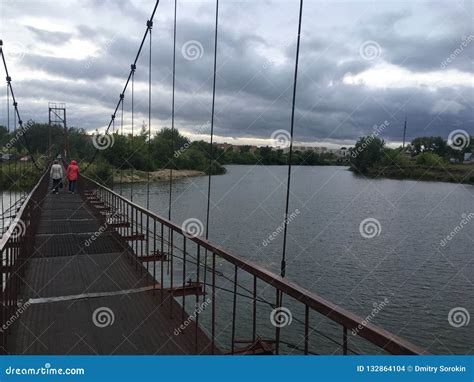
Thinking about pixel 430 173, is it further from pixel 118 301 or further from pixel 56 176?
pixel 118 301

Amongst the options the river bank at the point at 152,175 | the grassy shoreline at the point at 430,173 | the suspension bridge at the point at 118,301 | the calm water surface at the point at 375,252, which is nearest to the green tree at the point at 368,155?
the grassy shoreline at the point at 430,173

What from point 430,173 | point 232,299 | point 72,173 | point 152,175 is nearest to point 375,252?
point 232,299

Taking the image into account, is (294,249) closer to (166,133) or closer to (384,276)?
(384,276)

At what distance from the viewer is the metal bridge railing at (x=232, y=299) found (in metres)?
1.70

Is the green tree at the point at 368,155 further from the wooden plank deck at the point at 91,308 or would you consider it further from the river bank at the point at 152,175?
the wooden plank deck at the point at 91,308

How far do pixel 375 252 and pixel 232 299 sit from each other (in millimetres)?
7410

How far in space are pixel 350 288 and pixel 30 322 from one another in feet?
32.5

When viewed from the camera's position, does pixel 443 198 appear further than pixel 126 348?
Yes

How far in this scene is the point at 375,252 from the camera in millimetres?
→ 15781

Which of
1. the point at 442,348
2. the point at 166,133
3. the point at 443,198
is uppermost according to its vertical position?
the point at 166,133

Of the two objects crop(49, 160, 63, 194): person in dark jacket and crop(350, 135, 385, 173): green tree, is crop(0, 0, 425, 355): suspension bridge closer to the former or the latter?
crop(49, 160, 63, 194): person in dark jacket

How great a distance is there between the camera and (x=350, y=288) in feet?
39.2

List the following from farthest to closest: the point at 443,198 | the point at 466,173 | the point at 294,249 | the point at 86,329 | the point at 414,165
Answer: the point at 414,165 < the point at 466,173 < the point at 443,198 < the point at 294,249 < the point at 86,329
